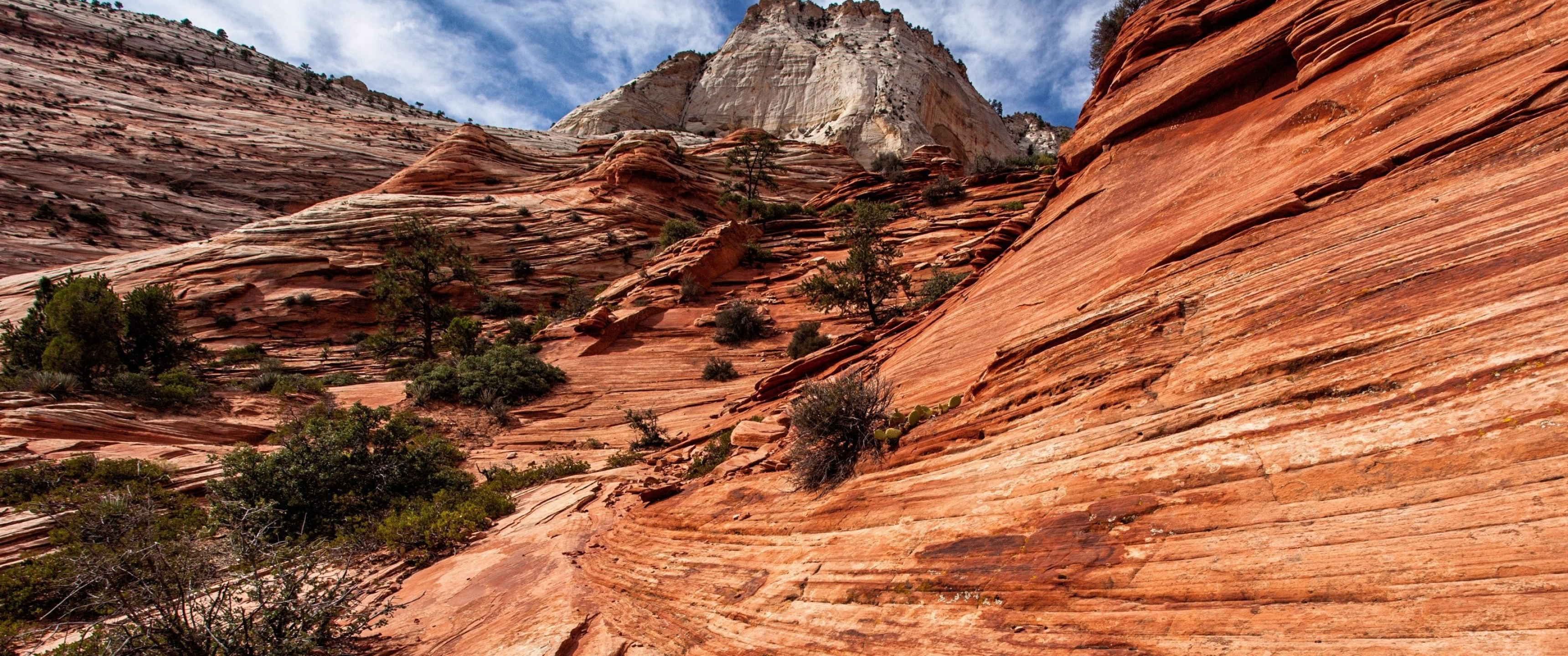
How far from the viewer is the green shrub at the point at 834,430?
632 centimetres

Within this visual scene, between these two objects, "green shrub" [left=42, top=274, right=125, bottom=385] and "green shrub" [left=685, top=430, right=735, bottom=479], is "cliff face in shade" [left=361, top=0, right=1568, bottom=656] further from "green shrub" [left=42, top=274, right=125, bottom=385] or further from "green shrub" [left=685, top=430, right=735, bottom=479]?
"green shrub" [left=42, top=274, right=125, bottom=385]

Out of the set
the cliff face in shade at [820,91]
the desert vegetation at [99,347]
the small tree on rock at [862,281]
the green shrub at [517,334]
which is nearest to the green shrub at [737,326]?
Answer: the small tree on rock at [862,281]

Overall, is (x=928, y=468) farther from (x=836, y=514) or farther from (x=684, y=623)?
(x=684, y=623)

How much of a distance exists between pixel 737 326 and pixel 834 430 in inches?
602

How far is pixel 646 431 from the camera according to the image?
1402cm

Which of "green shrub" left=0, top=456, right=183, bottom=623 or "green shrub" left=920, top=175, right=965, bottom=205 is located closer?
"green shrub" left=0, top=456, right=183, bottom=623

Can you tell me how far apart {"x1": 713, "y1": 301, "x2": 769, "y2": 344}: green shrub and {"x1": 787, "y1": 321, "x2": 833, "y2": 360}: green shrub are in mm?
1835

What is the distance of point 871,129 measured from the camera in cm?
6294

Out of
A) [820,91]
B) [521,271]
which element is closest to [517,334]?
[521,271]

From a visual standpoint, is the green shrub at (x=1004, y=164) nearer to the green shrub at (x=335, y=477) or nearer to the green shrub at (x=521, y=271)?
the green shrub at (x=521, y=271)

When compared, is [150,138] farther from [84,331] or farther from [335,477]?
[335,477]

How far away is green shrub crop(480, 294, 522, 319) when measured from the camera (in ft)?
93.4

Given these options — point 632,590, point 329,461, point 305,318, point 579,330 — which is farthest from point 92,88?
point 632,590

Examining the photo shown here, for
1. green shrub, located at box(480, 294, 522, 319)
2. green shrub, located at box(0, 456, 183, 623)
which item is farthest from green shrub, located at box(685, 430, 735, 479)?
green shrub, located at box(480, 294, 522, 319)
